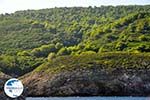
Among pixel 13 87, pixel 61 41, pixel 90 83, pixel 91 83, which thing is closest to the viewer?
pixel 13 87

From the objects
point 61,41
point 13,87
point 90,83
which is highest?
point 13,87

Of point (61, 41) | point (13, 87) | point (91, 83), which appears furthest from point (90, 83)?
point (13, 87)

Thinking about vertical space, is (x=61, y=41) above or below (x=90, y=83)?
below

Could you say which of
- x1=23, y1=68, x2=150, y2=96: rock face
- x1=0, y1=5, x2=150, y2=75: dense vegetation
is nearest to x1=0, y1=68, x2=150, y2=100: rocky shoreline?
x1=23, y1=68, x2=150, y2=96: rock face

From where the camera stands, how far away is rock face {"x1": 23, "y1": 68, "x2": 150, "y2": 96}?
102m

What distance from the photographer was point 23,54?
150500 mm

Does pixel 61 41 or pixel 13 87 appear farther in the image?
pixel 61 41

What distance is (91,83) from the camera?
344 feet

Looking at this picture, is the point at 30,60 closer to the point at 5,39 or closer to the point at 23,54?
the point at 23,54

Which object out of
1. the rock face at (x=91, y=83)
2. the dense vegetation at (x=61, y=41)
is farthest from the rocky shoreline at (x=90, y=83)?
the dense vegetation at (x=61, y=41)

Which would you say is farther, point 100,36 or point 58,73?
point 100,36

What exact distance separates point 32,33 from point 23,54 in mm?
35446

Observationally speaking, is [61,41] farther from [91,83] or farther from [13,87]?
[13,87]

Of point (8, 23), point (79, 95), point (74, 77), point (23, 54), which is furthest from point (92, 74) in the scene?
point (8, 23)
